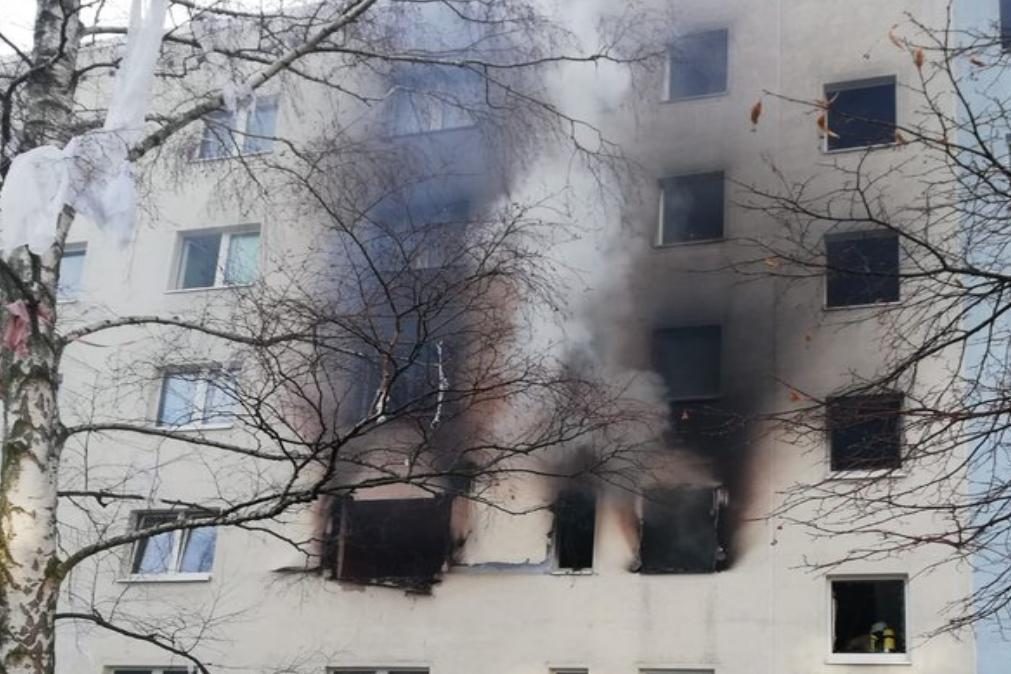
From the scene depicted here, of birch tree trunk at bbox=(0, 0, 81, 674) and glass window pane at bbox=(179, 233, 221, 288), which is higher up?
glass window pane at bbox=(179, 233, 221, 288)

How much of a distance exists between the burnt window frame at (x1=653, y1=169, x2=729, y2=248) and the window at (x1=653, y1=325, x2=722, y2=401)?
134 cm

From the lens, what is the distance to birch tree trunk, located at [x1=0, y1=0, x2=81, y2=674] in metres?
8.72

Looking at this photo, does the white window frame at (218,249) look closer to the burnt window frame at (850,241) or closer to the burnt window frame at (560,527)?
the burnt window frame at (560,527)

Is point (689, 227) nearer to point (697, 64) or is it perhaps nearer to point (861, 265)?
point (697, 64)

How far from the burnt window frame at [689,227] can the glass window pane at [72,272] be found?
9.96m

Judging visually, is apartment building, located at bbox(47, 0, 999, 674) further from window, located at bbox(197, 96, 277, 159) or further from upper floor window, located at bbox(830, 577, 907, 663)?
window, located at bbox(197, 96, 277, 159)

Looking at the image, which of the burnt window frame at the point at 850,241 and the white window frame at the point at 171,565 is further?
the white window frame at the point at 171,565

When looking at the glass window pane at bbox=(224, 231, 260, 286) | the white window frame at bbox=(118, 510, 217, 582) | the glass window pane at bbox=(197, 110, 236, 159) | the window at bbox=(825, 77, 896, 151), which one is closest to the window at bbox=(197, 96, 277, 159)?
the glass window pane at bbox=(197, 110, 236, 159)

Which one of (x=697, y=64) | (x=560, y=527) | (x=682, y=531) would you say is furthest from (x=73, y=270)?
(x=682, y=531)

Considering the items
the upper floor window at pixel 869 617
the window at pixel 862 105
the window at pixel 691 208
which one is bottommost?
the upper floor window at pixel 869 617

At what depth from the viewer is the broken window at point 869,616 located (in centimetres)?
1591

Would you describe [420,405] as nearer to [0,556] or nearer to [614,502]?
[0,556]

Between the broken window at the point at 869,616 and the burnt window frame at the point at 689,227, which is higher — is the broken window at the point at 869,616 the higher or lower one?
the lower one

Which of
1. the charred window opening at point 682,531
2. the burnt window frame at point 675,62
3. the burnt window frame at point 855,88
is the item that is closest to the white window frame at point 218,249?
the burnt window frame at point 675,62
